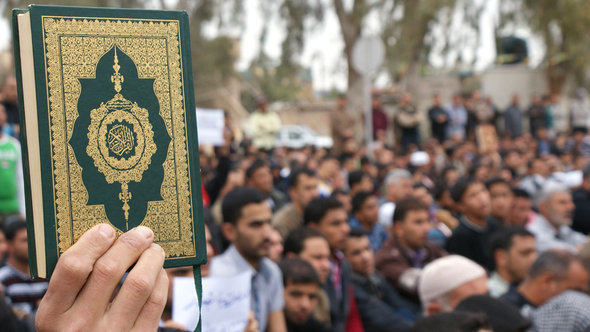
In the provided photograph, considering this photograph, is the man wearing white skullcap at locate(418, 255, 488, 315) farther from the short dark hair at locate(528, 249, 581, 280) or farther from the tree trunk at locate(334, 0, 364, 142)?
the tree trunk at locate(334, 0, 364, 142)

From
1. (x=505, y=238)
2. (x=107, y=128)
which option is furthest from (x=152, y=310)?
(x=505, y=238)

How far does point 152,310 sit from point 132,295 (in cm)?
6

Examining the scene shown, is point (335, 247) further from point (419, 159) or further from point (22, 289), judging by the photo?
point (419, 159)

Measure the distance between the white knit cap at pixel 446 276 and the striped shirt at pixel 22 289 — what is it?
7.55 ft

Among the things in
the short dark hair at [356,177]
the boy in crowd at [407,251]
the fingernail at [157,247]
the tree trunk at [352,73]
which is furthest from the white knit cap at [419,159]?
the fingernail at [157,247]

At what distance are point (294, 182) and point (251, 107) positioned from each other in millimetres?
18853

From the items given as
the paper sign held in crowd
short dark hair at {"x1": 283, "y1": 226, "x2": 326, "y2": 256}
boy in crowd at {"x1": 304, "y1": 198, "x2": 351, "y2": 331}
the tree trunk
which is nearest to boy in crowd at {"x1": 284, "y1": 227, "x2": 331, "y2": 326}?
short dark hair at {"x1": 283, "y1": 226, "x2": 326, "y2": 256}

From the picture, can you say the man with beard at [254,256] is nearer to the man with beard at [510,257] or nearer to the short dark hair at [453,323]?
the short dark hair at [453,323]

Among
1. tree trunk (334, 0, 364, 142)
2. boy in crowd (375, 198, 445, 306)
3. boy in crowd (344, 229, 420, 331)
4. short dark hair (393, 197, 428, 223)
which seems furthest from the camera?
tree trunk (334, 0, 364, 142)

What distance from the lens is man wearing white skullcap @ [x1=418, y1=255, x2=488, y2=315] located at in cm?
407

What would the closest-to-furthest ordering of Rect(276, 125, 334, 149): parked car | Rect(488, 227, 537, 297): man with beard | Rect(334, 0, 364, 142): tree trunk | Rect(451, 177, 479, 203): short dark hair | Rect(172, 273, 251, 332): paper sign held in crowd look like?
Rect(172, 273, 251, 332): paper sign held in crowd
Rect(488, 227, 537, 297): man with beard
Rect(451, 177, 479, 203): short dark hair
Rect(334, 0, 364, 142): tree trunk
Rect(276, 125, 334, 149): parked car

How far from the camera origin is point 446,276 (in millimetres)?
4098

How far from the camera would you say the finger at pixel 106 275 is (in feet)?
3.98

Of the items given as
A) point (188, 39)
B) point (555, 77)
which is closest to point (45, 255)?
point (188, 39)
